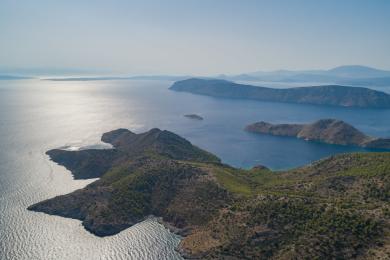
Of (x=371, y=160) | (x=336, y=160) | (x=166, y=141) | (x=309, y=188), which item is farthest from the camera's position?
(x=166, y=141)

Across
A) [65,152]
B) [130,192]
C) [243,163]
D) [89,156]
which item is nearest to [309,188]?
[130,192]

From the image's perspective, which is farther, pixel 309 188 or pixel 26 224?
pixel 309 188

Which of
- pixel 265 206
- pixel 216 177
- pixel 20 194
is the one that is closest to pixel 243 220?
pixel 265 206

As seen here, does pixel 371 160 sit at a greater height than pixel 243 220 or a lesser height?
greater

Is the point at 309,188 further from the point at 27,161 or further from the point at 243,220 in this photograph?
the point at 27,161

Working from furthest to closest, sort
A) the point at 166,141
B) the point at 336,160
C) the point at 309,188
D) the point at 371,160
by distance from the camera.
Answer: the point at 166,141, the point at 336,160, the point at 371,160, the point at 309,188

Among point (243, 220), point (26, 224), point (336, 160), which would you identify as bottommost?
point (26, 224)

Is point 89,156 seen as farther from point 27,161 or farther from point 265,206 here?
point 265,206
